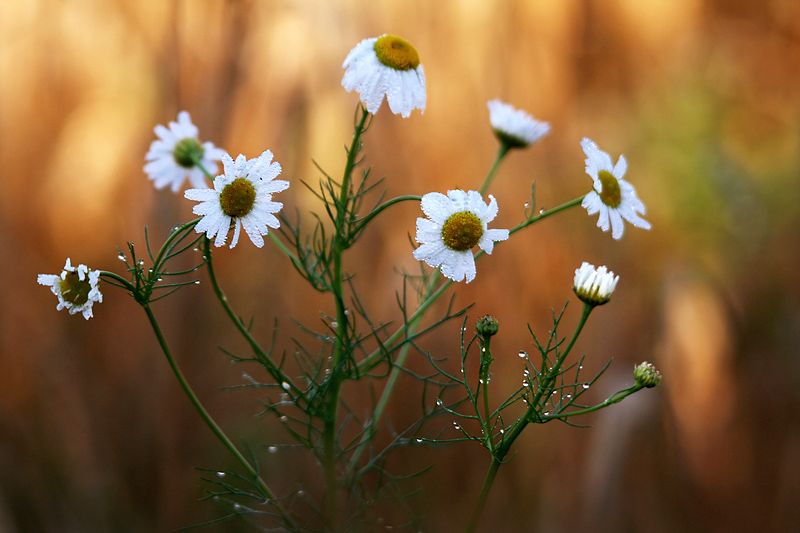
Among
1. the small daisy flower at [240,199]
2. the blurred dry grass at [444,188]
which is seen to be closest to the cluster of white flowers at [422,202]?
the small daisy flower at [240,199]

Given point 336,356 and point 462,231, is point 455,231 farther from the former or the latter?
point 336,356

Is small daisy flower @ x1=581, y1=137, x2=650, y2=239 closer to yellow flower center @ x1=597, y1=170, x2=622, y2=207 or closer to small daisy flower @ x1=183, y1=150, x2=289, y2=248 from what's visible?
A: yellow flower center @ x1=597, y1=170, x2=622, y2=207

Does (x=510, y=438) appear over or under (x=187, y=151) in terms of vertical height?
under

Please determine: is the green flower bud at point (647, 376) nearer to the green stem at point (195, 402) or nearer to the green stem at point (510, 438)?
the green stem at point (510, 438)

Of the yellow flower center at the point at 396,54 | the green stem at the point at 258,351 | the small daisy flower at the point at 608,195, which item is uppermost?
the yellow flower center at the point at 396,54

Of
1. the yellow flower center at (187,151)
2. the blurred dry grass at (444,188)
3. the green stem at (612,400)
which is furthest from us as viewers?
the blurred dry grass at (444,188)

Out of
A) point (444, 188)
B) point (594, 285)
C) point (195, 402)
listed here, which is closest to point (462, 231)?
point (594, 285)

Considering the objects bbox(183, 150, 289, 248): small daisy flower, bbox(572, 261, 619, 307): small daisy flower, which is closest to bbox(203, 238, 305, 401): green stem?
bbox(183, 150, 289, 248): small daisy flower
